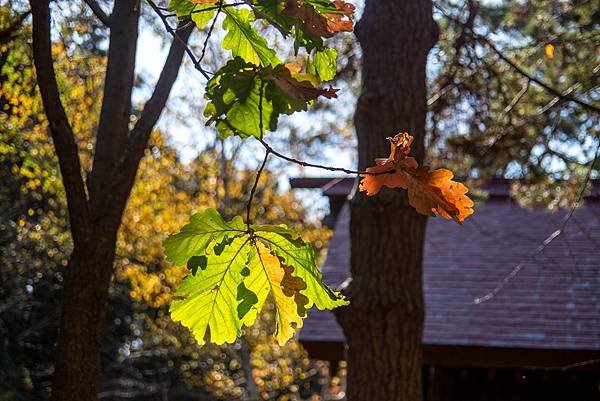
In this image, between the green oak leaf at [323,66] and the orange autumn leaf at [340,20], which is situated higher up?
the orange autumn leaf at [340,20]

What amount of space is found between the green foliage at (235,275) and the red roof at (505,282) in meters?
5.62

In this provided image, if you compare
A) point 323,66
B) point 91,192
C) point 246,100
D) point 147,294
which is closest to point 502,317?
point 91,192

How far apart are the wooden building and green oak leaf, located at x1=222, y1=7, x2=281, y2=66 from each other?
5.27 meters

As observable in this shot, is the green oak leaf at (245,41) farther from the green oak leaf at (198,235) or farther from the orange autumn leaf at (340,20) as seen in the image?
the green oak leaf at (198,235)

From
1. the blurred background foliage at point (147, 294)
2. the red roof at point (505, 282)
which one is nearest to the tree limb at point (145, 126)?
the red roof at point (505, 282)

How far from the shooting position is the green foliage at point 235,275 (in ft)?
4.87

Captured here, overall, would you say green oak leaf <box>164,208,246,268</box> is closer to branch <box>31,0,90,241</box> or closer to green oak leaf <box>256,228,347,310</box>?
green oak leaf <box>256,228,347,310</box>

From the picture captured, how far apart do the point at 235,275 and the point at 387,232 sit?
303cm

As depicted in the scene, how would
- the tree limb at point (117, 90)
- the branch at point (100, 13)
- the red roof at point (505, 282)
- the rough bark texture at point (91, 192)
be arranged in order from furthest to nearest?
the red roof at point (505, 282) < the tree limb at point (117, 90) < the branch at point (100, 13) < the rough bark texture at point (91, 192)

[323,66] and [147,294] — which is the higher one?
[323,66]

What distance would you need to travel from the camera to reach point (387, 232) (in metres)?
4.48

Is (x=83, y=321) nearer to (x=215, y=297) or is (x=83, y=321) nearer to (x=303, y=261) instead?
(x=215, y=297)

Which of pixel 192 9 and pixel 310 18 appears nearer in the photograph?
pixel 310 18

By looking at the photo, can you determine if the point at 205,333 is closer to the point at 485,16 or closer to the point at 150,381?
the point at 485,16
